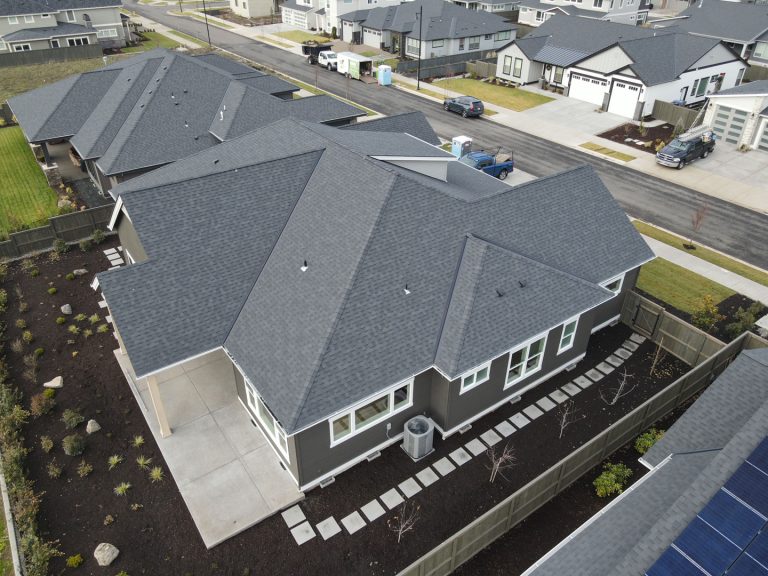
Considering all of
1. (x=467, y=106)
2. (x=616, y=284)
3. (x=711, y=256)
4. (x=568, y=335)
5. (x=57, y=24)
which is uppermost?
(x=57, y=24)

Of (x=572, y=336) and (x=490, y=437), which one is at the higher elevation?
(x=572, y=336)

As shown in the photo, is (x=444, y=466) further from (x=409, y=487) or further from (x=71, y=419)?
(x=71, y=419)

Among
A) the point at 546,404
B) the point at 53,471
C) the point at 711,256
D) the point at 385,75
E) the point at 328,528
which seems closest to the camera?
the point at 328,528

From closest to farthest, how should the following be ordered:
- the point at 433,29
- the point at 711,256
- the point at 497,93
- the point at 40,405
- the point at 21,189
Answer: the point at 40,405 < the point at 711,256 < the point at 21,189 < the point at 497,93 < the point at 433,29

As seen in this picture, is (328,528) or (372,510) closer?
(328,528)

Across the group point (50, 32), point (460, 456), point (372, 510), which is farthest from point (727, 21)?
point (50, 32)

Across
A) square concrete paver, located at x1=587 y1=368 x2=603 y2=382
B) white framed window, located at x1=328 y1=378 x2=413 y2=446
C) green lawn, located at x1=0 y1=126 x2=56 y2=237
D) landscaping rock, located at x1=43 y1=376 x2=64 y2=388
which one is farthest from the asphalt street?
landscaping rock, located at x1=43 y1=376 x2=64 y2=388
